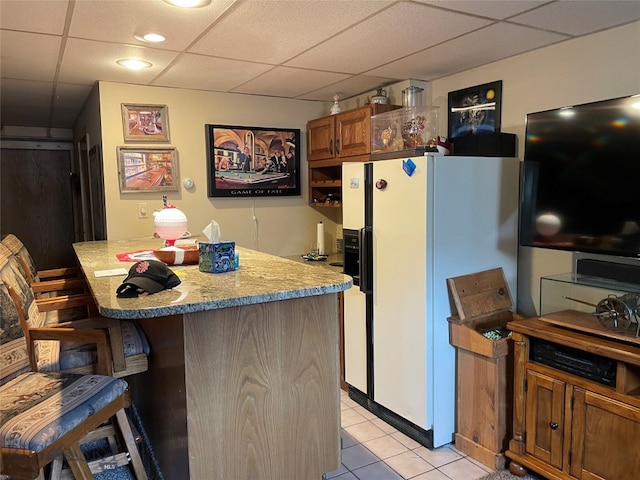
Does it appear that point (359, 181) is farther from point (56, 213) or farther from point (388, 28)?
point (56, 213)

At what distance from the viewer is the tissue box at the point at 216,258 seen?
1942 mm

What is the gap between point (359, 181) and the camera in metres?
2.90

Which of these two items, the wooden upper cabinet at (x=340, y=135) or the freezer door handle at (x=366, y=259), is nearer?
the freezer door handle at (x=366, y=259)

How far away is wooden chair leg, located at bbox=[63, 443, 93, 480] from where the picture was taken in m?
1.44

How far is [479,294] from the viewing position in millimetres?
2623

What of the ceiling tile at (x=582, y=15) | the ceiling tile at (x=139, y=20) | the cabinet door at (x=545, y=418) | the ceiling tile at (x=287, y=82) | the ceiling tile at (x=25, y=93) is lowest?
the cabinet door at (x=545, y=418)

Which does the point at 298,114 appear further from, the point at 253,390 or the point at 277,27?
the point at 253,390

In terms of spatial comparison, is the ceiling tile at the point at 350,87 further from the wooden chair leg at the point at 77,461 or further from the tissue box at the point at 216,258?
the wooden chair leg at the point at 77,461

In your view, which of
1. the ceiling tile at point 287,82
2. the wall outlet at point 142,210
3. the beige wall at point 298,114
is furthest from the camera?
Answer: the wall outlet at point 142,210

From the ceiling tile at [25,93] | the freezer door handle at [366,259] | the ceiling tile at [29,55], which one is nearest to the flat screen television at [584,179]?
the freezer door handle at [366,259]

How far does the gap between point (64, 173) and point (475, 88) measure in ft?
17.5

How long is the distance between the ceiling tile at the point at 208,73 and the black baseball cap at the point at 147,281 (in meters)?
1.61

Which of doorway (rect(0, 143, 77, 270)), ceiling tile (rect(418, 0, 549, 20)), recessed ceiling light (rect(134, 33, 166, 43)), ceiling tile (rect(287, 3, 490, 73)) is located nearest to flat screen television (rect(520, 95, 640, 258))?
ceiling tile (rect(418, 0, 549, 20))

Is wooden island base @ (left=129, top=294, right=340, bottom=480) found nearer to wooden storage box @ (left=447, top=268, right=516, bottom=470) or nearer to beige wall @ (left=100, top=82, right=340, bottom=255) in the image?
wooden storage box @ (left=447, top=268, right=516, bottom=470)
